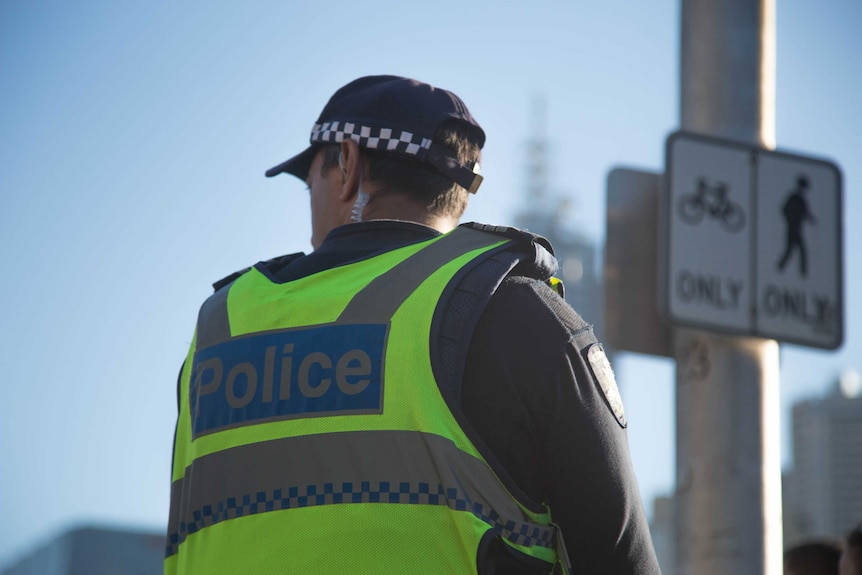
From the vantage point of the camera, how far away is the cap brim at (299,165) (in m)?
2.81

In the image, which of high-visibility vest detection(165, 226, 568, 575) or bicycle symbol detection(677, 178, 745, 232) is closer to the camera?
high-visibility vest detection(165, 226, 568, 575)

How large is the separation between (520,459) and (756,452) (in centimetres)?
237

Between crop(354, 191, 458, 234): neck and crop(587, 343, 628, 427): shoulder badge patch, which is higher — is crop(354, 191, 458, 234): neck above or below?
above

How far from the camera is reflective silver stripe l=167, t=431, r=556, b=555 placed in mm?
2229

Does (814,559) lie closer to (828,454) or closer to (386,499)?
(386,499)

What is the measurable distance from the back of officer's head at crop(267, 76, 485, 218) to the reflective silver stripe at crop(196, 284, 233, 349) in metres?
0.34

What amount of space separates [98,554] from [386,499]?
12.1ft

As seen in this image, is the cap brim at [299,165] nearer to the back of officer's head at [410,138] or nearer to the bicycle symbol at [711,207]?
the back of officer's head at [410,138]

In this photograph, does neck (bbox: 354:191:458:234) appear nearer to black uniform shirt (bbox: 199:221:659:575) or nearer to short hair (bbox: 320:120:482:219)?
short hair (bbox: 320:120:482:219)

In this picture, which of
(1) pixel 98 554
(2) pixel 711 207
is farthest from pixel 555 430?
(1) pixel 98 554

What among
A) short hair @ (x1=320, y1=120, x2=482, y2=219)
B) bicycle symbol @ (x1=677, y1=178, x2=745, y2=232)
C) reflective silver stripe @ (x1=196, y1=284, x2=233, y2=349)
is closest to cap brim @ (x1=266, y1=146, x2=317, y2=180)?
short hair @ (x1=320, y1=120, x2=482, y2=219)

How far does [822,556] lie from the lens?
18.8ft

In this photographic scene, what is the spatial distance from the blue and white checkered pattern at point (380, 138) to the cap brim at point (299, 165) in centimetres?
8

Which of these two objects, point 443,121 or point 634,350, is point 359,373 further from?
point 634,350
